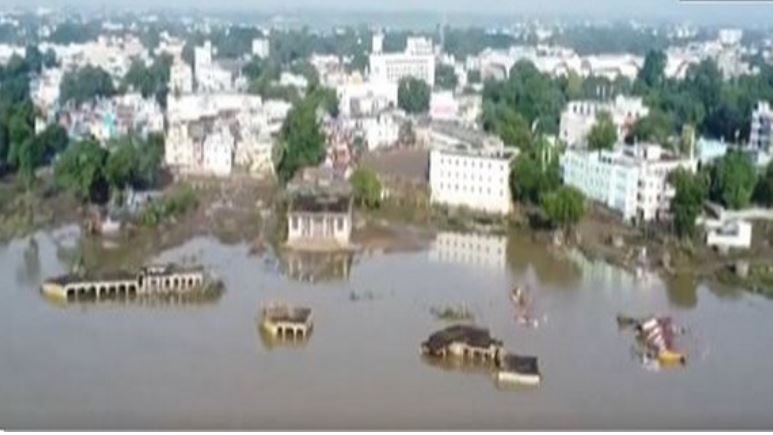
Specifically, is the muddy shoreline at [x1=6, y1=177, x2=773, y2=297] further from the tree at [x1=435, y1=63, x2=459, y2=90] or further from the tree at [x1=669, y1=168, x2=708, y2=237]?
the tree at [x1=435, y1=63, x2=459, y2=90]

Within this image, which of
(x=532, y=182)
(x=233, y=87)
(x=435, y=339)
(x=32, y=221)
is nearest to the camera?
(x=435, y=339)

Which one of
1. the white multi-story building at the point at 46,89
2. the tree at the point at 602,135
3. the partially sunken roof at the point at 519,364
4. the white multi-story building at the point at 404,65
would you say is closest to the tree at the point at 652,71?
the tree at the point at 602,135

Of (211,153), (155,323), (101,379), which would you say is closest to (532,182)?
(211,153)

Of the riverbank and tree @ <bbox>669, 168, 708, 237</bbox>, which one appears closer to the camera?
the riverbank

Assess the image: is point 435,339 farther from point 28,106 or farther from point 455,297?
point 28,106

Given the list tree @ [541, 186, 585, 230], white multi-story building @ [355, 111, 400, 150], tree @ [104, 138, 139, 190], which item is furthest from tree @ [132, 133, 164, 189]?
tree @ [541, 186, 585, 230]

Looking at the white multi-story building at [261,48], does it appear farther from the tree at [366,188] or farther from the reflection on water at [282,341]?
the reflection on water at [282,341]

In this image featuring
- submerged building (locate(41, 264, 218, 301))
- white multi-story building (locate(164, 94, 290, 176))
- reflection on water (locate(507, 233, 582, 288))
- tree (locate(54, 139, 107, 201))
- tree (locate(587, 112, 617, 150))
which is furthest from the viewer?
tree (locate(587, 112, 617, 150))

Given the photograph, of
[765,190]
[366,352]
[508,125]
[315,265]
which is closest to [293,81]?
[508,125]

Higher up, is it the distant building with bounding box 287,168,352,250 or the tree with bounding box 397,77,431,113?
the tree with bounding box 397,77,431,113
